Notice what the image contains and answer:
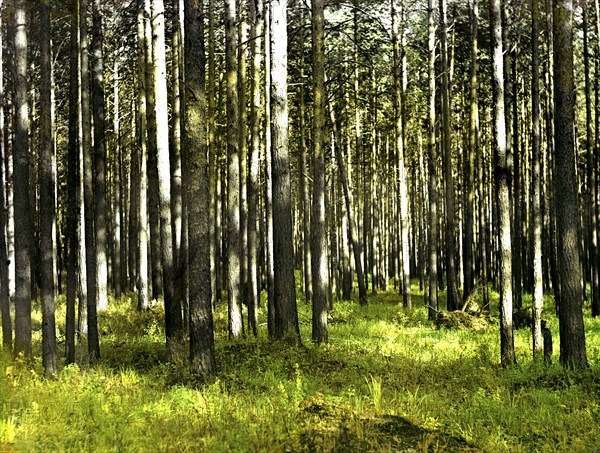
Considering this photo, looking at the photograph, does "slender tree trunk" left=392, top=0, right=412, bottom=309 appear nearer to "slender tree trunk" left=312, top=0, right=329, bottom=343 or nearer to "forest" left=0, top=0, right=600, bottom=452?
"forest" left=0, top=0, right=600, bottom=452

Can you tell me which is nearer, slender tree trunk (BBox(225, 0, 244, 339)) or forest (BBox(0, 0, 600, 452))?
forest (BBox(0, 0, 600, 452))

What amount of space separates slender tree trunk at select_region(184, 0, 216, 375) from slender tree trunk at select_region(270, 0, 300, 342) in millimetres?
3221

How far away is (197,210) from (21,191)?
4.17m

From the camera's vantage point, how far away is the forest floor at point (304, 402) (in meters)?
6.89

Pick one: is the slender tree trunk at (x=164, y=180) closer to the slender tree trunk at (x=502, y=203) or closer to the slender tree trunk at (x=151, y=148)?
the slender tree trunk at (x=151, y=148)

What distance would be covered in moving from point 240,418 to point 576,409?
4.67 m

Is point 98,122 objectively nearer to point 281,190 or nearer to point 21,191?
point 21,191

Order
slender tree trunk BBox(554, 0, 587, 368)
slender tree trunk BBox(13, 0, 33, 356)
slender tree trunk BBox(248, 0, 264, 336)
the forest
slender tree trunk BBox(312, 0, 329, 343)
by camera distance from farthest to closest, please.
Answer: slender tree trunk BBox(248, 0, 264, 336) < slender tree trunk BBox(312, 0, 329, 343) < slender tree trunk BBox(13, 0, 33, 356) < slender tree trunk BBox(554, 0, 587, 368) < the forest

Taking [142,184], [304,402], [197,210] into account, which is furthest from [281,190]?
[142,184]

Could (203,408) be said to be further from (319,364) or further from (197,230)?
(319,364)

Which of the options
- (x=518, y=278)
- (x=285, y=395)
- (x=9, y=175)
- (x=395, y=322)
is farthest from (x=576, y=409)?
(x=9, y=175)

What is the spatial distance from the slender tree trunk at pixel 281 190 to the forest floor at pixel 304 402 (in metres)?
0.82

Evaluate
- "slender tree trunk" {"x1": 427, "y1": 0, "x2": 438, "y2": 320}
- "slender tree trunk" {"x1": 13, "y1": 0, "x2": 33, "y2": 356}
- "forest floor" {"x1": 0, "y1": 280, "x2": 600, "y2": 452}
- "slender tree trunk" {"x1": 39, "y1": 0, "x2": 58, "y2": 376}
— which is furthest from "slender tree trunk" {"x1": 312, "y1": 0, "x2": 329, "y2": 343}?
"slender tree trunk" {"x1": 427, "y1": 0, "x2": 438, "y2": 320}

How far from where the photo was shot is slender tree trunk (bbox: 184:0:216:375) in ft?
32.4
